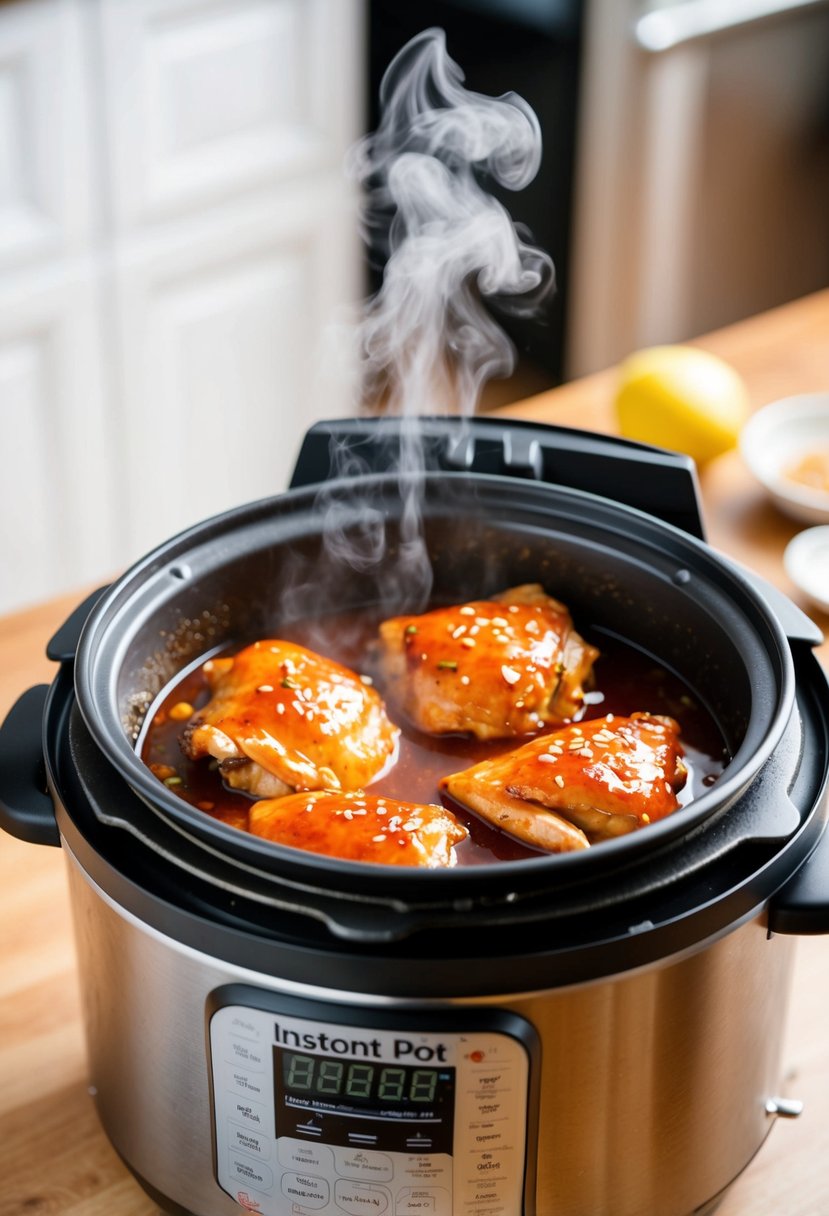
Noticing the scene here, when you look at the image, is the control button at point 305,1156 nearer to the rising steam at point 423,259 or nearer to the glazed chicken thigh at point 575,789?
the glazed chicken thigh at point 575,789

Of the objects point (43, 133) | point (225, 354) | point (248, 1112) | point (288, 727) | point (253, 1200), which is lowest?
point (225, 354)

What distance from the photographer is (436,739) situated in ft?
4.61

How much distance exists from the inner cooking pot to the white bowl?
2.24 feet

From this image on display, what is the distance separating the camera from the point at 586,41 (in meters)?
3.80

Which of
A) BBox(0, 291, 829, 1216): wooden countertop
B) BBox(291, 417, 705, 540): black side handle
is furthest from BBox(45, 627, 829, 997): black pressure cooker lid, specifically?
BBox(291, 417, 705, 540): black side handle

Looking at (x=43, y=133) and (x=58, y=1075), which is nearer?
(x=58, y=1075)

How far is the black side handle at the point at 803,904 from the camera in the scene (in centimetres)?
102

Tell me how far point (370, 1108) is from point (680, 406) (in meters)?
1.36

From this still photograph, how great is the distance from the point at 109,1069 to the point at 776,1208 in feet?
1.90

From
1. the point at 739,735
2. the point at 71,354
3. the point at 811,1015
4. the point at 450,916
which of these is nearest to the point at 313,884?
the point at 450,916

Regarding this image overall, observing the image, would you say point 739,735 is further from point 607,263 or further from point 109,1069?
point 607,263

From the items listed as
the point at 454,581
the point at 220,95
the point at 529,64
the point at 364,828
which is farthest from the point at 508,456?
the point at 529,64

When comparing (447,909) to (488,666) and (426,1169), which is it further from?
(488,666)

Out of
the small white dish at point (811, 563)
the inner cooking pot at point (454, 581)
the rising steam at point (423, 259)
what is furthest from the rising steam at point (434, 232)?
the small white dish at point (811, 563)
